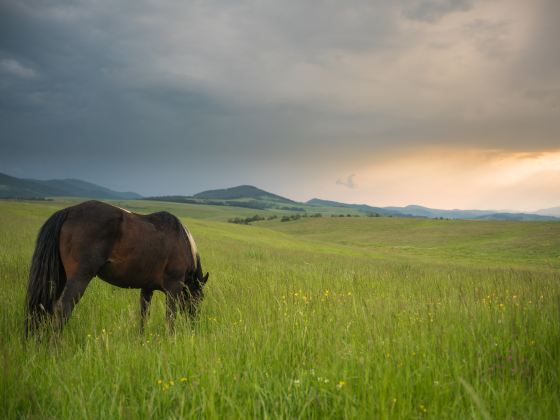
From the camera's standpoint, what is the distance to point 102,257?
5.40m

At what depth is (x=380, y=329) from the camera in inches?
160

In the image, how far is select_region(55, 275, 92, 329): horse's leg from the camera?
489cm

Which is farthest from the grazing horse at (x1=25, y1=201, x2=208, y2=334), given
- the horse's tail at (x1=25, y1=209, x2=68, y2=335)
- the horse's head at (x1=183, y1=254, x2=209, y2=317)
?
the horse's head at (x1=183, y1=254, x2=209, y2=317)

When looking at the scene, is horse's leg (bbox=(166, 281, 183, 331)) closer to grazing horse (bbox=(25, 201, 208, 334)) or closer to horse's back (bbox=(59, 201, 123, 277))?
grazing horse (bbox=(25, 201, 208, 334))

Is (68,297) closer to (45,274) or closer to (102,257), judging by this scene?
(45,274)

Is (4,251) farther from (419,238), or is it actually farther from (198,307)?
(419,238)

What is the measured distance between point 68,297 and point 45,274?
51cm

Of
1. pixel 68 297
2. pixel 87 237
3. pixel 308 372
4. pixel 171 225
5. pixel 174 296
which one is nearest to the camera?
pixel 308 372

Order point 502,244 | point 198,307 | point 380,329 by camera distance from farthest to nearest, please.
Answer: point 502,244
point 198,307
point 380,329

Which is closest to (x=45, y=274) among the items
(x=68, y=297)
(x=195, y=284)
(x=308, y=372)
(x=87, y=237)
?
(x=68, y=297)

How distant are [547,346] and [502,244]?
167ft

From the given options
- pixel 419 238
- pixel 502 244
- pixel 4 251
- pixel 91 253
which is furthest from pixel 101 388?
pixel 419 238

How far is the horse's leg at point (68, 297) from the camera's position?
4887 mm

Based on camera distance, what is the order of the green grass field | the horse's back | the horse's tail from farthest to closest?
the horse's back
the horse's tail
the green grass field
